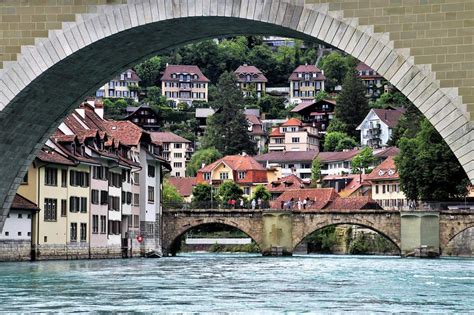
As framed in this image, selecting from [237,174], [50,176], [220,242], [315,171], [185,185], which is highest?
[315,171]

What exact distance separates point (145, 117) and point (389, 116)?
104ft

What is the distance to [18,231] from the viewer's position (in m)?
57.9

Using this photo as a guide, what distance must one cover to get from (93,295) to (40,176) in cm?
2979

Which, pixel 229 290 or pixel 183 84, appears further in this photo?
pixel 183 84

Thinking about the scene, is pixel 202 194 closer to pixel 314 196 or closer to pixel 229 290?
pixel 314 196

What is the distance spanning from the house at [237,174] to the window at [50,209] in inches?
2837

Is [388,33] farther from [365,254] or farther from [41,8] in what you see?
[365,254]

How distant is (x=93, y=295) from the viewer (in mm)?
31719

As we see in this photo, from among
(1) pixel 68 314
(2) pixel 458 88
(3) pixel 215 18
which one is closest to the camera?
(2) pixel 458 88

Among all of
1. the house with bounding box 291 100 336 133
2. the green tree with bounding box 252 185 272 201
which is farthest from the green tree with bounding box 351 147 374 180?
the house with bounding box 291 100 336 133

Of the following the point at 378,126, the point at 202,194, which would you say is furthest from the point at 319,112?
the point at 202,194

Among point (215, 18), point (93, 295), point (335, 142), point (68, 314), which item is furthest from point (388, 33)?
point (335, 142)

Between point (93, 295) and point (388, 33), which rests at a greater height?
point (388, 33)

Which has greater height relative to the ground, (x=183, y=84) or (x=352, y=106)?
(x=183, y=84)
